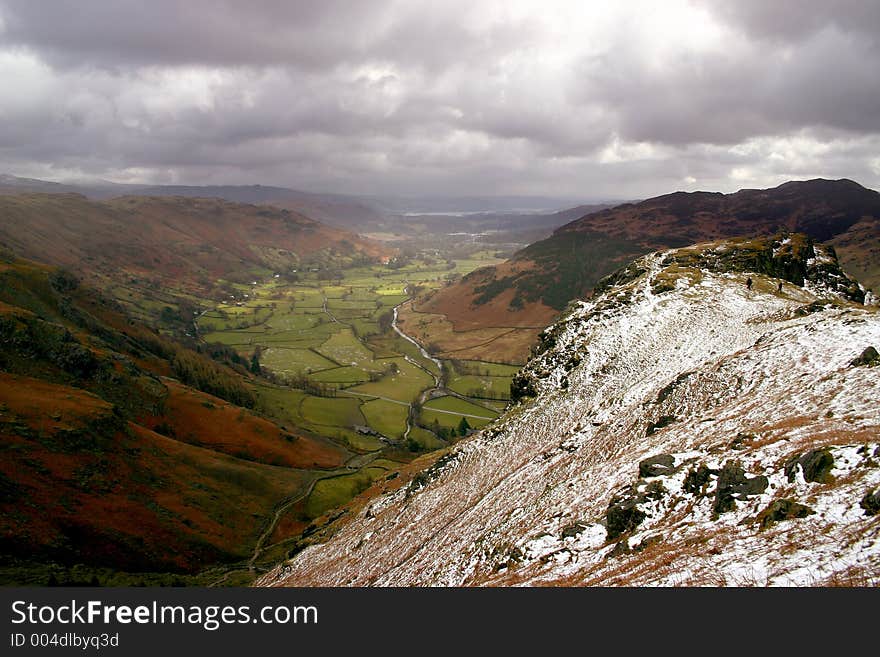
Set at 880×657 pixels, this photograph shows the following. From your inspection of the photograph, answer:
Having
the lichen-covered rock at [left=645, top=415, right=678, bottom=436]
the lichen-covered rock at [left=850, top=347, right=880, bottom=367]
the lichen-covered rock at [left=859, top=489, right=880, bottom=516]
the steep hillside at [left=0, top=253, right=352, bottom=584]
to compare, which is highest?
the lichen-covered rock at [left=850, top=347, right=880, bottom=367]

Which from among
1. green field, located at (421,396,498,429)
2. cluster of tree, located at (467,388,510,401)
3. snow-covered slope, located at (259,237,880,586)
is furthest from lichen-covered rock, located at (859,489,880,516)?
cluster of tree, located at (467,388,510,401)

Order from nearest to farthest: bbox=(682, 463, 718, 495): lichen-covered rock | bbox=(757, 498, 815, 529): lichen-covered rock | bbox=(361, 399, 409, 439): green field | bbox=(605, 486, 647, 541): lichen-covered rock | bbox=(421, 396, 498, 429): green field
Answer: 1. bbox=(757, 498, 815, 529): lichen-covered rock
2. bbox=(605, 486, 647, 541): lichen-covered rock
3. bbox=(682, 463, 718, 495): lichen-covered rock
4. bbox=(361, 399, 409, 439): green field
5. bbox=(421, 396, 498, 429): green field

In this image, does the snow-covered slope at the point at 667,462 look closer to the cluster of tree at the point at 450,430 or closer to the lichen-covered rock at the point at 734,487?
the lichen-covered rock at the point at 734,487

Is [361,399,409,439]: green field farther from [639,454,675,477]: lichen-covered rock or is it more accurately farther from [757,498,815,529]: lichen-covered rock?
[757,498,815,529]: lichen-covered rock

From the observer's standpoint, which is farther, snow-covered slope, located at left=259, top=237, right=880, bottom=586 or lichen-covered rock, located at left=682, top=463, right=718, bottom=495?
lichen-covered rock, located at left=682, top=463, right=718, bottom=495

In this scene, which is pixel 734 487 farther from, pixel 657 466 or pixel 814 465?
pixel 657 466

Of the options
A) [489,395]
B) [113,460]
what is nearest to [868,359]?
[113,460]
